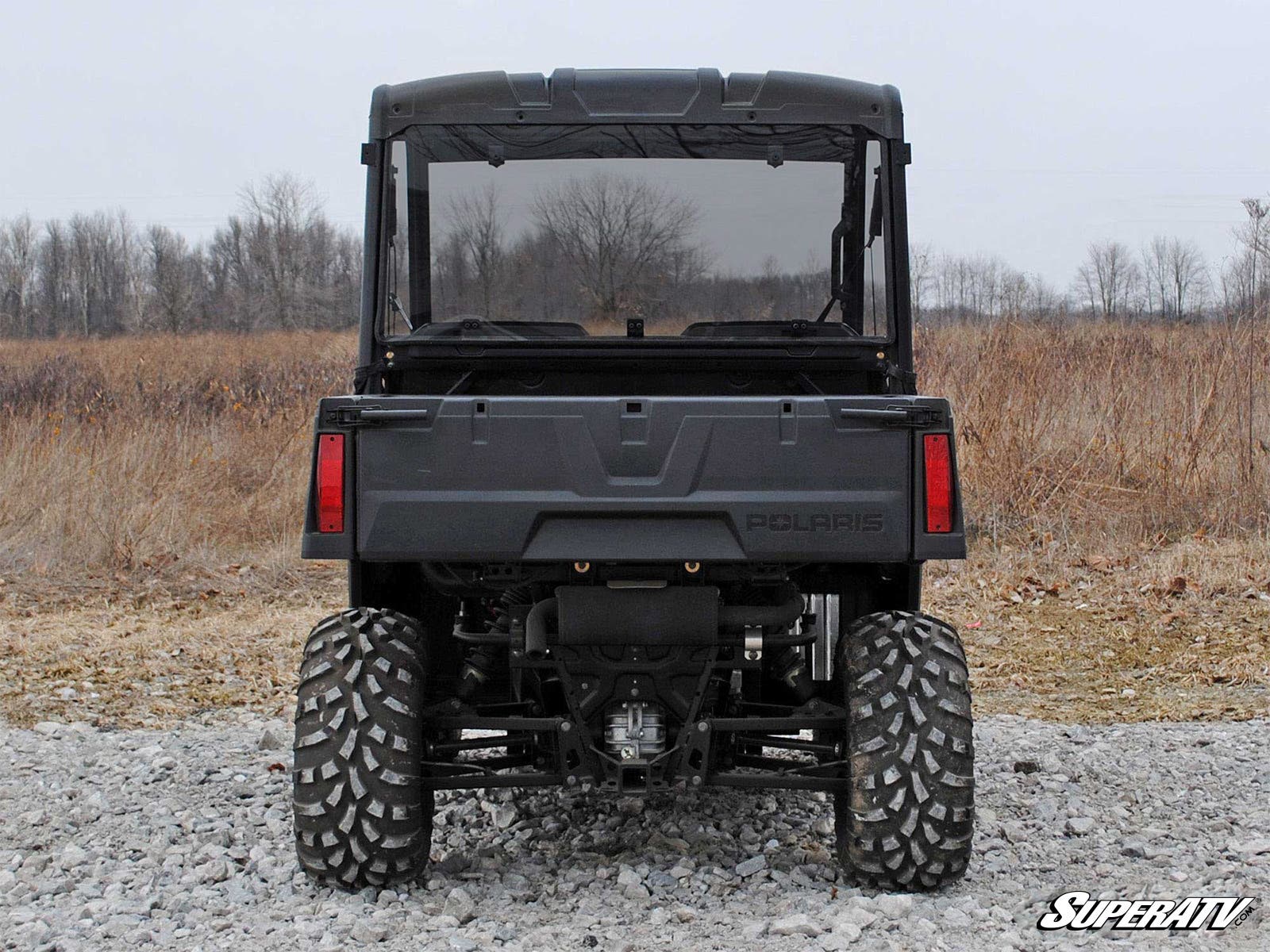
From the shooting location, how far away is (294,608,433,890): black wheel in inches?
140

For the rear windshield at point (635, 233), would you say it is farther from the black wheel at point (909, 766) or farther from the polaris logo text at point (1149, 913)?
the polaris logo text at point (1149, 913)

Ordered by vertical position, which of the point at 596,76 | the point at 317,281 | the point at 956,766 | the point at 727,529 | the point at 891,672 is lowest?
the point at 956,766

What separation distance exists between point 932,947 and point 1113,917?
580mm

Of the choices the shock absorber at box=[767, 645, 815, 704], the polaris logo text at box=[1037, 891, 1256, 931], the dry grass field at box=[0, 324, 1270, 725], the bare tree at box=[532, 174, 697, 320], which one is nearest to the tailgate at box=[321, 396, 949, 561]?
the shock absorber at box=[767, 645, 815, 704]

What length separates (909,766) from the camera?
3.53 metres

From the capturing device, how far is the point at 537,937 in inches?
133

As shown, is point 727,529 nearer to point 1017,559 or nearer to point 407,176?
point 407,176

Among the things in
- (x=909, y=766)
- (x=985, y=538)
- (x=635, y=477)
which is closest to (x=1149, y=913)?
(x=909, y=766)

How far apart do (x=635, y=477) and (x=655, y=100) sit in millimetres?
1385

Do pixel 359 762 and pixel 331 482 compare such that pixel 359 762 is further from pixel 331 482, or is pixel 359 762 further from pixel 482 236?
pixel 482 236

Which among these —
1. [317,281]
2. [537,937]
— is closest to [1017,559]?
[537,937]

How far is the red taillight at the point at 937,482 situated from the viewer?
11.3 feet

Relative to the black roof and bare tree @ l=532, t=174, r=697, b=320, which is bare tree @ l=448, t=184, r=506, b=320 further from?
the black roof

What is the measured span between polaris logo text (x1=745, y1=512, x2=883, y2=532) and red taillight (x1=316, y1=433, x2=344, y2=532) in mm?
1056
